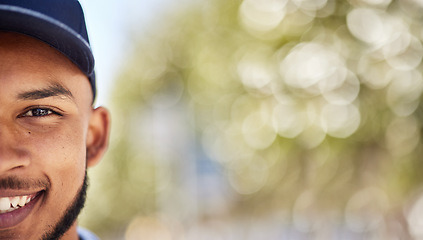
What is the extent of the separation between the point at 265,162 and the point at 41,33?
21.3 feet

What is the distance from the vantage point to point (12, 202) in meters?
1.62

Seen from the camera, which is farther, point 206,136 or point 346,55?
point 206,136

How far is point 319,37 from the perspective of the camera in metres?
5.83

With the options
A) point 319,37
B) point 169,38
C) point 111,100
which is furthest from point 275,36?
point 111,100

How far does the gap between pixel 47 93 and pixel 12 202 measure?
0.32 m

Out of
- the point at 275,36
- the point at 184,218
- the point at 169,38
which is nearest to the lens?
the point at 275,36

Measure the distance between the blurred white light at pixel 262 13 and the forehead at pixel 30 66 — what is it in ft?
14.4

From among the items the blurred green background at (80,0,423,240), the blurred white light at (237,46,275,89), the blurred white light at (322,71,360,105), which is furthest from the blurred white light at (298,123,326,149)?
the blurred white light at (237,46,275,89)

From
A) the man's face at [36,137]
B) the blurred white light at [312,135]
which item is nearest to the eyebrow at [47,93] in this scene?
the man's face at [36,137]

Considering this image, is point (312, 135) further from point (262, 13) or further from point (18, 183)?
point (18, 183)

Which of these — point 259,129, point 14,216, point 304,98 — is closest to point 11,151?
point 14,216

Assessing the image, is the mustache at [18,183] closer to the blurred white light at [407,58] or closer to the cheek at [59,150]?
the cheek at [59,150]

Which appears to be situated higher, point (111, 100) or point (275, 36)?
point (275, 36)

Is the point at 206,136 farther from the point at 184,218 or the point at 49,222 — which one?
the point at 49,222
